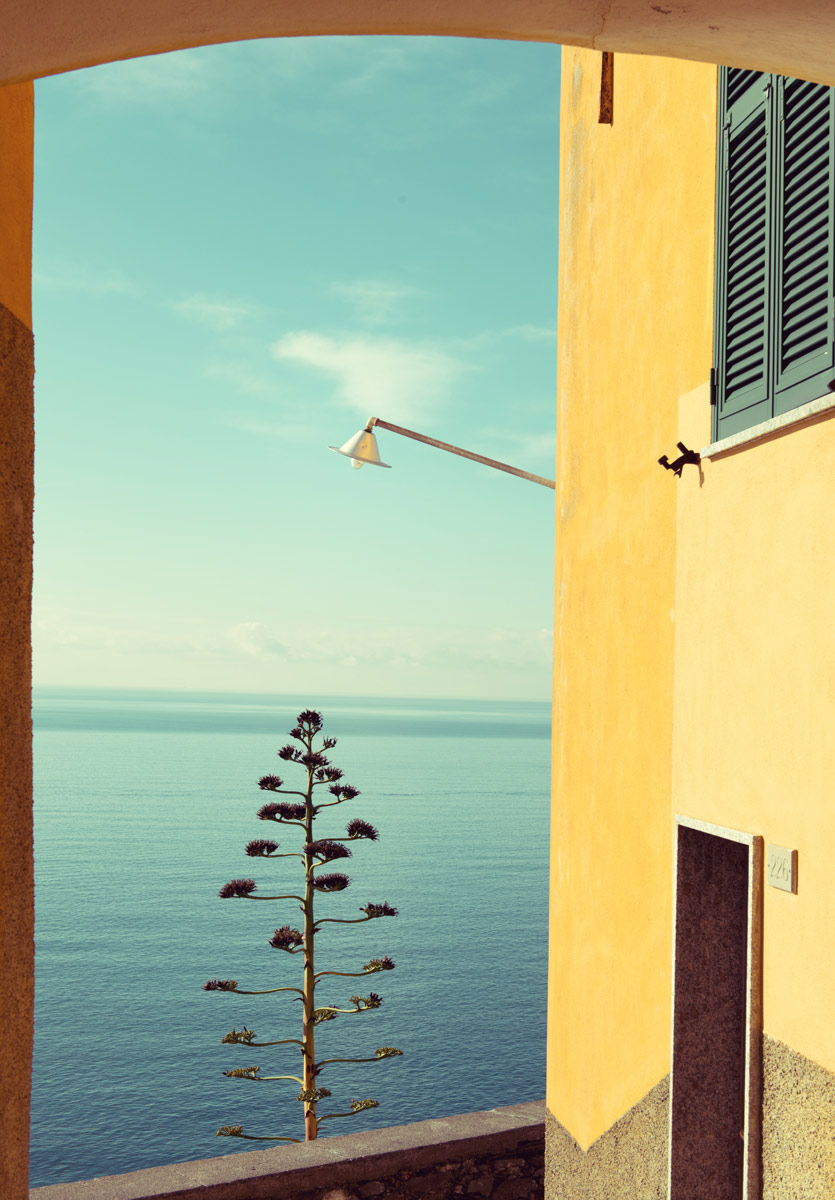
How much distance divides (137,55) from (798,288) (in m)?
2.88

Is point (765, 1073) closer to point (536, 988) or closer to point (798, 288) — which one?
point (798, 288)

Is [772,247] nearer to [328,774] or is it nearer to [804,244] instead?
Answer: [804,244]

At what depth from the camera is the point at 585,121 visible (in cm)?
697

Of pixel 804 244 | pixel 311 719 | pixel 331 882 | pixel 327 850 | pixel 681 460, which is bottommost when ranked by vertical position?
pixel 331 882

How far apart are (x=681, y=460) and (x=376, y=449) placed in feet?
16.6

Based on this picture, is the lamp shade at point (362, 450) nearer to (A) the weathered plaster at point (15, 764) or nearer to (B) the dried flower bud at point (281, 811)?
(B) the dried flower bud at point (281, 811)

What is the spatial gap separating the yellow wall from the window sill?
0.13 ft

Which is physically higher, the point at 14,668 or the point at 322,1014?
the point at 14,668

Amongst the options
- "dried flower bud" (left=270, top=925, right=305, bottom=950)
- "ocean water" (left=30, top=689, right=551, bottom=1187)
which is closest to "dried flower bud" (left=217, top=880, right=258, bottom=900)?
"dried flower bud" (left=270, top=925, right=305, bottom=950)

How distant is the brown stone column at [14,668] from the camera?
2471mm

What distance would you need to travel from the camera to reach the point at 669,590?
5.23 meters

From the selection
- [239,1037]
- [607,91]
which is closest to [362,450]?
[607,91]

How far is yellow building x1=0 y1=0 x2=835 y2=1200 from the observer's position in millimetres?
2195

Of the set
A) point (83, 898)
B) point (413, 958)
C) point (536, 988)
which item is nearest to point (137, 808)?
point (83, 898)
